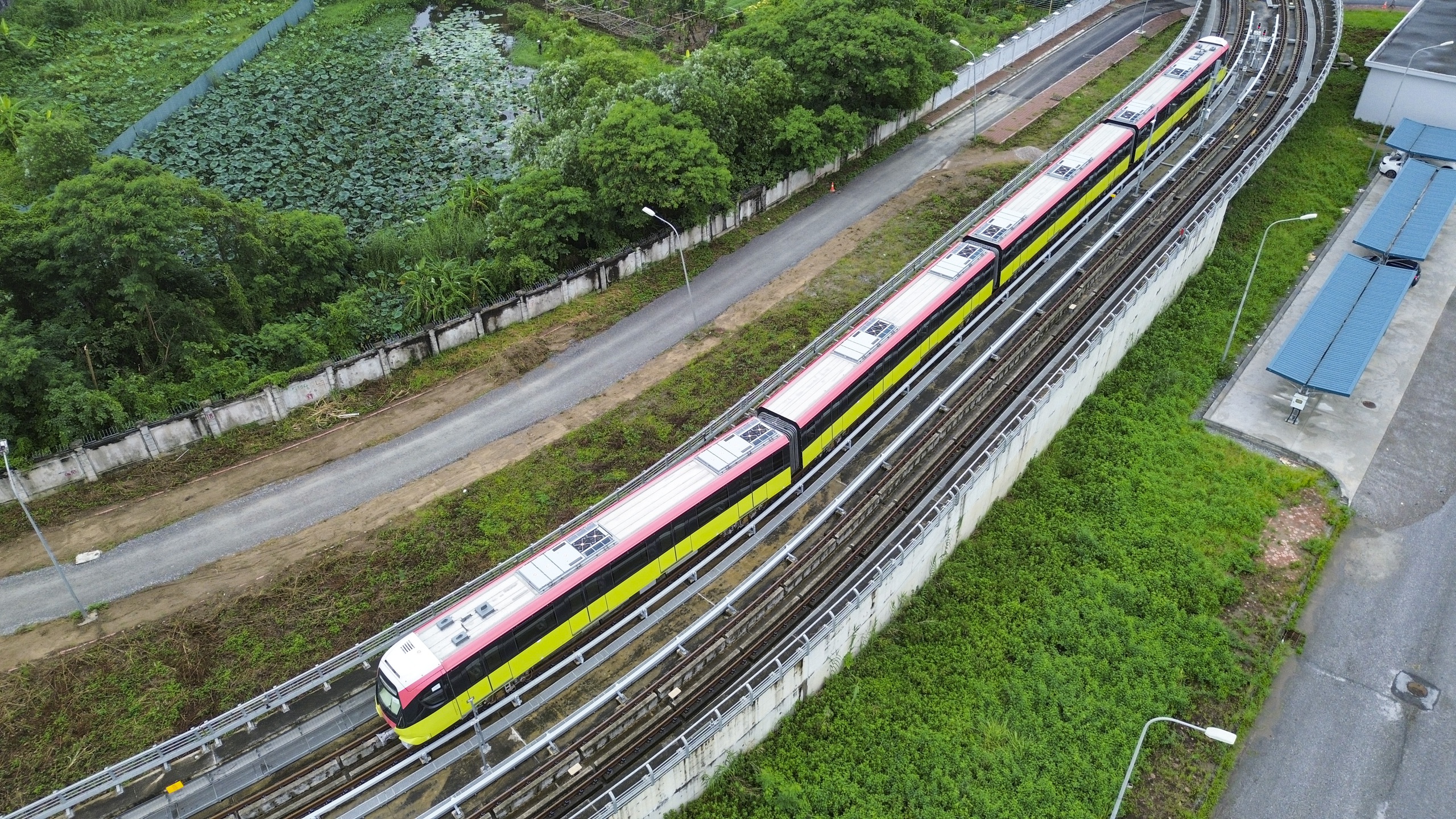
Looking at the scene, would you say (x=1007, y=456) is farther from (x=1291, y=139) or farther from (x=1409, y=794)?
(x=1291, y=139)

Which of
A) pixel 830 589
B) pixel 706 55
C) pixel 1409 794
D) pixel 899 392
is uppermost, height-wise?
pixel 706 55

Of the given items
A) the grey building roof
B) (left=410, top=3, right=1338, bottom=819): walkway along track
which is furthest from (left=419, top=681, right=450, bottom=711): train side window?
the grey building roof

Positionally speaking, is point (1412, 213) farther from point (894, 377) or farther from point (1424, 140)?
point (894, 377)

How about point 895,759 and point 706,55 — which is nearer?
point 895,759

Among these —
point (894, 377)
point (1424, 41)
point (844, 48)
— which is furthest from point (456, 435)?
point (1424, 41)

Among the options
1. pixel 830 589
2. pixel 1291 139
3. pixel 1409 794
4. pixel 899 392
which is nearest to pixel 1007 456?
pixel 899 392

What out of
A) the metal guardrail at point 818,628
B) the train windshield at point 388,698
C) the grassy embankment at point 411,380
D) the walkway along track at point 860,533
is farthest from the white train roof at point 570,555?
the grassy embankment at point 411,380

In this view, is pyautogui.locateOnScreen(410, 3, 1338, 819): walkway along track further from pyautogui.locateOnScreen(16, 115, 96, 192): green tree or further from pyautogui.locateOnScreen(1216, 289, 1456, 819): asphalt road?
pyautogui.locateOnScreen(16, 115, 96, 192): green tree
